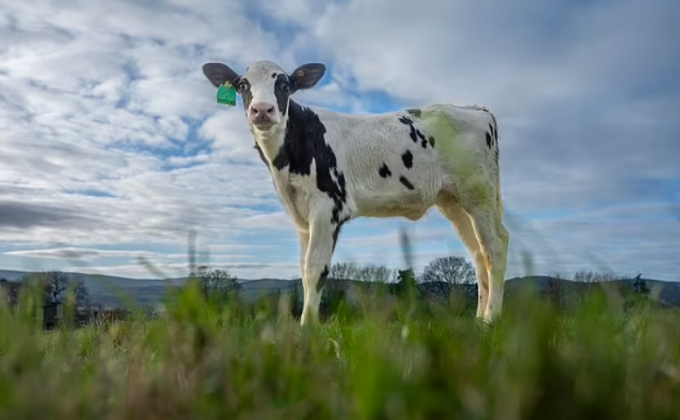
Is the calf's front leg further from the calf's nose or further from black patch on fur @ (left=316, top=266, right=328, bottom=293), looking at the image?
the calf's nose

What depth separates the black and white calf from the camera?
25.0 ft

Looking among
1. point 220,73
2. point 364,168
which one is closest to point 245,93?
point 220,73

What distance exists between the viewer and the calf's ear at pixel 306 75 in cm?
853

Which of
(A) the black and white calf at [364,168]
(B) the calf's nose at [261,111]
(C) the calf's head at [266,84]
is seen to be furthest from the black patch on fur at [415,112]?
(B) the calf's nose at [261,111]

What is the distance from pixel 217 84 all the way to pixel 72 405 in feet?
25.0

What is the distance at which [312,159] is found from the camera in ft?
25.9

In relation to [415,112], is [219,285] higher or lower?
lower

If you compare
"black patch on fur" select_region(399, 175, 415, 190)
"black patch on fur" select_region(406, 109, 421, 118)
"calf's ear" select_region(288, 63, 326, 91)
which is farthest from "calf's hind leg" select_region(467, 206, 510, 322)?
"calf's ear" select_region(288, 63, 326, 91)

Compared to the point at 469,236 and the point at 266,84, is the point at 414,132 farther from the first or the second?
the point at 266,84

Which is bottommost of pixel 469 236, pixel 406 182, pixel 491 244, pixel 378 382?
pixel 378 382

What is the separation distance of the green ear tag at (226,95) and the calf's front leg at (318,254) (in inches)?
74.5

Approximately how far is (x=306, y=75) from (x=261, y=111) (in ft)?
5.33

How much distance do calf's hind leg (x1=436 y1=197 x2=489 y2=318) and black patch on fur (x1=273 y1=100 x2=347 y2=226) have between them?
2039mm

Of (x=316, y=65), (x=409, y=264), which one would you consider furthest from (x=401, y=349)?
(x=316, y=65)
